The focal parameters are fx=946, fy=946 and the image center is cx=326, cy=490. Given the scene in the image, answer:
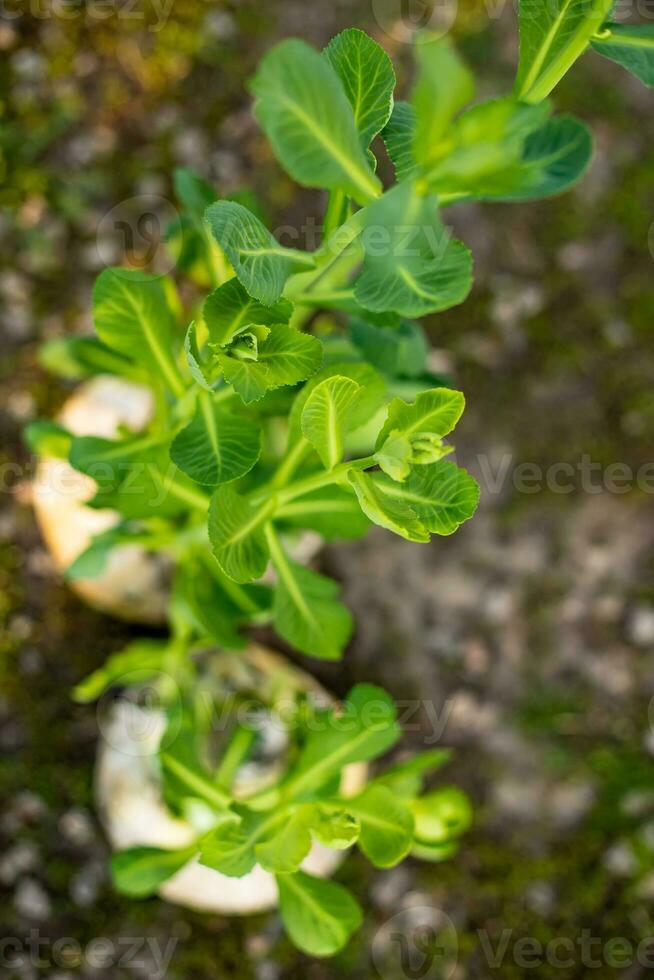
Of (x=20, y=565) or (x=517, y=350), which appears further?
(x=517, y=350)

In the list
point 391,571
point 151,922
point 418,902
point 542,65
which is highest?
point 542,65

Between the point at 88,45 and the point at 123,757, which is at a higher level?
the point at 88,45

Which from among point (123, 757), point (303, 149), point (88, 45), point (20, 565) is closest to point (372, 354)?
point (303, 149)

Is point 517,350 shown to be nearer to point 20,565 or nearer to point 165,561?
point 165,561

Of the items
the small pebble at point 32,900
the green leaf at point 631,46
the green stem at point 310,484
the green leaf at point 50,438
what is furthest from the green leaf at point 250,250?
the small pebble at point 32,900

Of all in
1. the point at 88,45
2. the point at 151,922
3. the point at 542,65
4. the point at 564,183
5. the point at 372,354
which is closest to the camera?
the point at 542,65

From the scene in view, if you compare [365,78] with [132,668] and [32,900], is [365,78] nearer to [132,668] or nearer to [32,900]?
[132,668]
